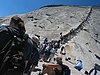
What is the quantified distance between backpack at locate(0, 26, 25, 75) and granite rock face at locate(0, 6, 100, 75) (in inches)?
981

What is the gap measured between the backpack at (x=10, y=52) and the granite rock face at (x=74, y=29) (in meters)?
24.9

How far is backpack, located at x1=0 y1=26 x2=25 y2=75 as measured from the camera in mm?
4238

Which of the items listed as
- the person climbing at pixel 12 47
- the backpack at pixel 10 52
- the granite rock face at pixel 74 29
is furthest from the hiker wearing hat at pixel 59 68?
the granite rock face at pixel 74 29

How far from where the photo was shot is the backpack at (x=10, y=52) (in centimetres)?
424

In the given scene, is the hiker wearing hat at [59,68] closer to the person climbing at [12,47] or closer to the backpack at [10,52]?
the person climbing at [12,47]

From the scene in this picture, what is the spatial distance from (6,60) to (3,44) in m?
0.25

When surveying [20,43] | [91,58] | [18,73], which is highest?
[20,43]

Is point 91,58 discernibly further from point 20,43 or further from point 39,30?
point 20,43

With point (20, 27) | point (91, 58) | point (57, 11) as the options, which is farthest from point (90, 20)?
point (20, 27)

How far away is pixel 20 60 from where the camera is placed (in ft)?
14.2

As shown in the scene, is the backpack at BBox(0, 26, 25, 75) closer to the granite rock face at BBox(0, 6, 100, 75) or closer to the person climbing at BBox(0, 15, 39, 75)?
the person climbing at BBox(0, 15, 39, 75)

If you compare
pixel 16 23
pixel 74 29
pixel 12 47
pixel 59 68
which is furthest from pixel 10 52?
pixel 74 29

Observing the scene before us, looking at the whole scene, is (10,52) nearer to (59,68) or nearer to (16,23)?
(16,23)

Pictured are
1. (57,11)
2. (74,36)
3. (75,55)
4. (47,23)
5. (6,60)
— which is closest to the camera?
(6,60)
